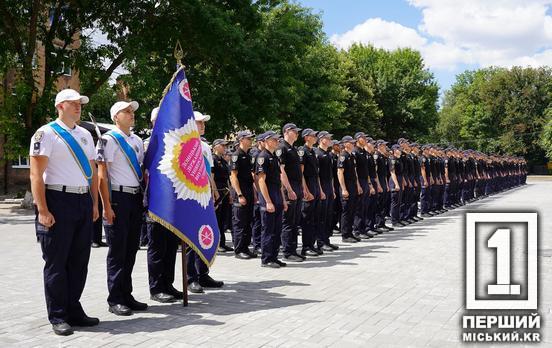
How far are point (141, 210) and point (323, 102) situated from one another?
2942 cm

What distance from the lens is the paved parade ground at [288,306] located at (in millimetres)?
4852

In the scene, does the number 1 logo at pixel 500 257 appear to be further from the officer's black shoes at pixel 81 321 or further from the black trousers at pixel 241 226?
the black trousers at pixel 241 226

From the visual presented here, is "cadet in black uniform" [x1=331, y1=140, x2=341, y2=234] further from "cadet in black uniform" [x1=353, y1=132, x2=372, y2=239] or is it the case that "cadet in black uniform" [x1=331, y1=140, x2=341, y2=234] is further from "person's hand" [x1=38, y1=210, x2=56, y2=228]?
"person's hand" [x1=38, y1=210, x2=56, y2=228]

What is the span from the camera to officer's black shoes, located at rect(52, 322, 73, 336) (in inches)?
195

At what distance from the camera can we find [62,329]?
4.96 meters

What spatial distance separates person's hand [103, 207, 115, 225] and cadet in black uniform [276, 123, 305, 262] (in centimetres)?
386

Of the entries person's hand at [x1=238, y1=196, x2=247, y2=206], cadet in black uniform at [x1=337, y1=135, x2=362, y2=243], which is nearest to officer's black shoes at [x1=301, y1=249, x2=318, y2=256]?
person's hand at [x1=238, y1=196, x2=247, y2=206]

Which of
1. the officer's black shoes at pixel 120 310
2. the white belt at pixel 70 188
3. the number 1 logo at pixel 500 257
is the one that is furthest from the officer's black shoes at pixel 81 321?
the number 1 logo at pixel 500 257

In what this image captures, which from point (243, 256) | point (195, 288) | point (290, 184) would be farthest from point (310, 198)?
point (195, 288)

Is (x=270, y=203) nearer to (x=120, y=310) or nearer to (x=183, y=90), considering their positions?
(x=183, y=90)

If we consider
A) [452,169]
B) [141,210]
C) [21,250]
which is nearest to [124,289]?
[141,210]

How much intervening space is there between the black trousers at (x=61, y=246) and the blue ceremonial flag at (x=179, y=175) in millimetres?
887

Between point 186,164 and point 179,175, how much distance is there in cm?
16

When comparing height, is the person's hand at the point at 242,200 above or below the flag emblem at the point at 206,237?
above
